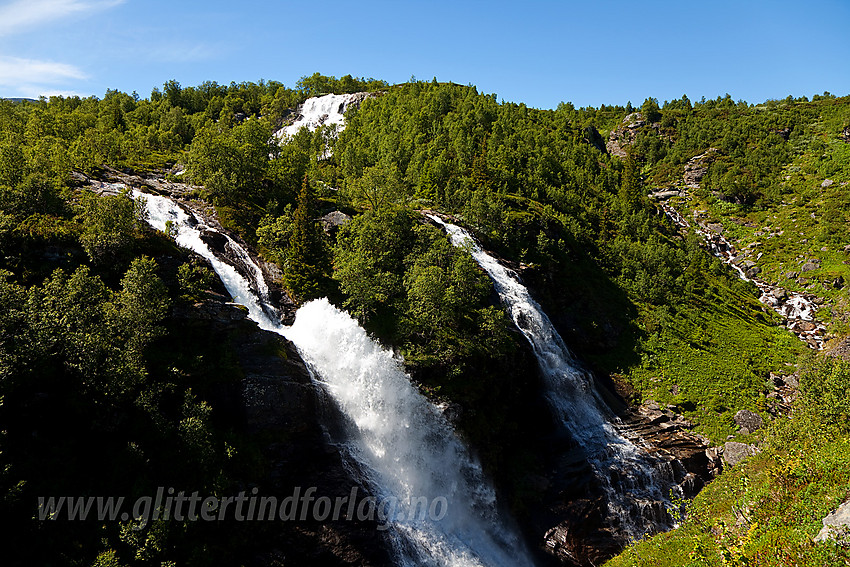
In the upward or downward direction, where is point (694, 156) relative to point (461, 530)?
upward

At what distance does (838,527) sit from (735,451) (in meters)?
34.0

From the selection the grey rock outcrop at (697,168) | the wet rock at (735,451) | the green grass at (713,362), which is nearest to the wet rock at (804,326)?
the green grass at (713,362)

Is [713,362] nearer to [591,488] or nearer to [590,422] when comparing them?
[590,422]

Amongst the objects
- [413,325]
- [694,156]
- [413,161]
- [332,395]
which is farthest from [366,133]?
[694,156]

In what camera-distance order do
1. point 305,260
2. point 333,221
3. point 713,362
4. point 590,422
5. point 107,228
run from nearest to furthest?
1. point 107,228
2. point 590,422
3. point 305,260
4. point 333,221
5. point 713,362

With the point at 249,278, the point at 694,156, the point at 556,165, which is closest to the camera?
the point at 249,278

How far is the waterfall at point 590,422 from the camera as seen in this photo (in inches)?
1379

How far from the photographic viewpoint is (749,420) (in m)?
44.9

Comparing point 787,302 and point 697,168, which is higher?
point 697,168

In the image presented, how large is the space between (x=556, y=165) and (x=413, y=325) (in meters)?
68.6

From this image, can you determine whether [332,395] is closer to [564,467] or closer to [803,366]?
[564,467]

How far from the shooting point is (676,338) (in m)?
57.9

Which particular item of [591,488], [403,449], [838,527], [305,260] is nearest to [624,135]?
[305,260]

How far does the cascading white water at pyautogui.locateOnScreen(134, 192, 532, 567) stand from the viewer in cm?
3112
